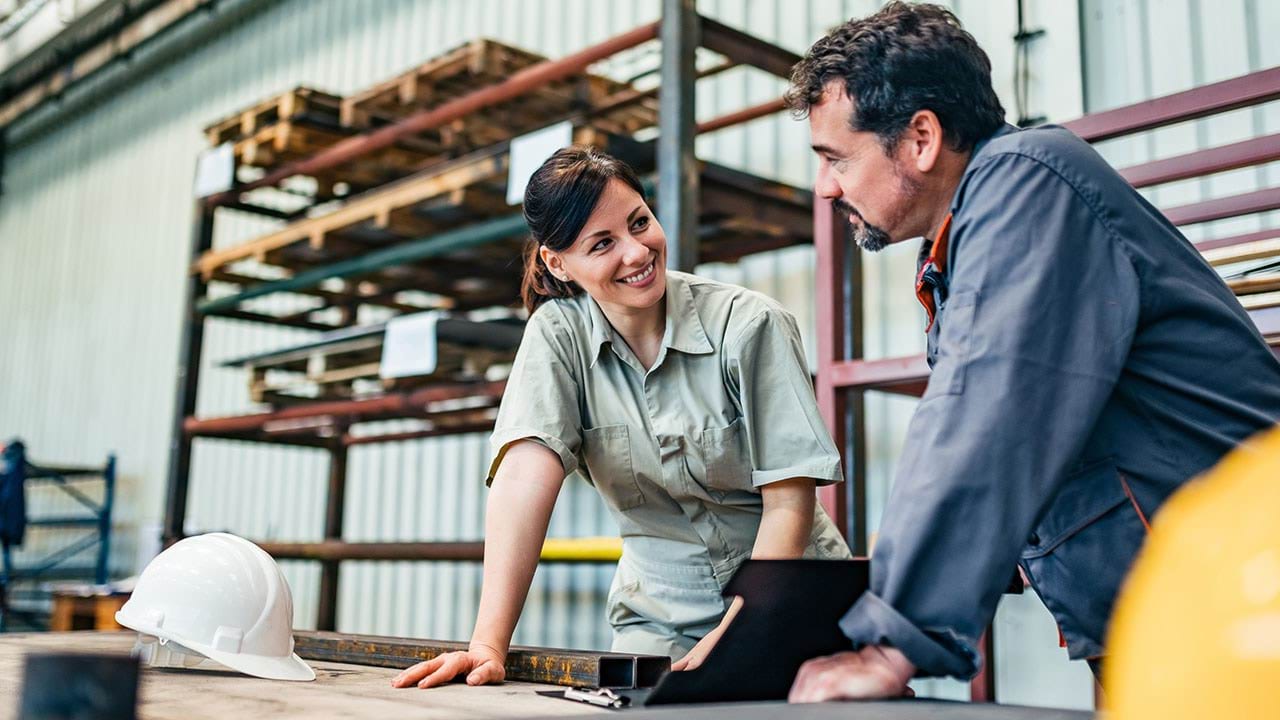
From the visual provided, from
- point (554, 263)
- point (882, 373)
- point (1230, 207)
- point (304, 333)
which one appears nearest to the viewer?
point (554, 263)

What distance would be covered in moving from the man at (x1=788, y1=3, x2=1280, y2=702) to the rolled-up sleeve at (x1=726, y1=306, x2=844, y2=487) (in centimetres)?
57

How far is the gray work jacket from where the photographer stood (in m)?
1.44

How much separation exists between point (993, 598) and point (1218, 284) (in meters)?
0.71

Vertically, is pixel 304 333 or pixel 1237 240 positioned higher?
pixel 304 333

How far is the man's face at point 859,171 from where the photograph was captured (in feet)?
6.31

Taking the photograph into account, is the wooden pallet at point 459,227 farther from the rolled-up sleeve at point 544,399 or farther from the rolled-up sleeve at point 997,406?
the rolled-up sleeve at point 997,406

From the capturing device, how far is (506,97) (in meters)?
5.32

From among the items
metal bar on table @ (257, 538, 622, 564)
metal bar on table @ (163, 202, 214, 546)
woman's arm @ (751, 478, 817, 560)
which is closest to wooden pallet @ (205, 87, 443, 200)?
metal bar on table @ (163, 202, 214, 546)

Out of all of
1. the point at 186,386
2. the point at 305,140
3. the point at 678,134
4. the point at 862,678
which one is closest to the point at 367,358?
the point at 305,140

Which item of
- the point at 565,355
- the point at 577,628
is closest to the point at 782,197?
the point at 565,355

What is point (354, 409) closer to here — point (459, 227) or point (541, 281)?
point (459, 227)

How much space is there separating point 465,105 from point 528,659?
12.1ft

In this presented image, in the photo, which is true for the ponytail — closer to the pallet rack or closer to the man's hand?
the pallet rack

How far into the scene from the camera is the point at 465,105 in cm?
546
